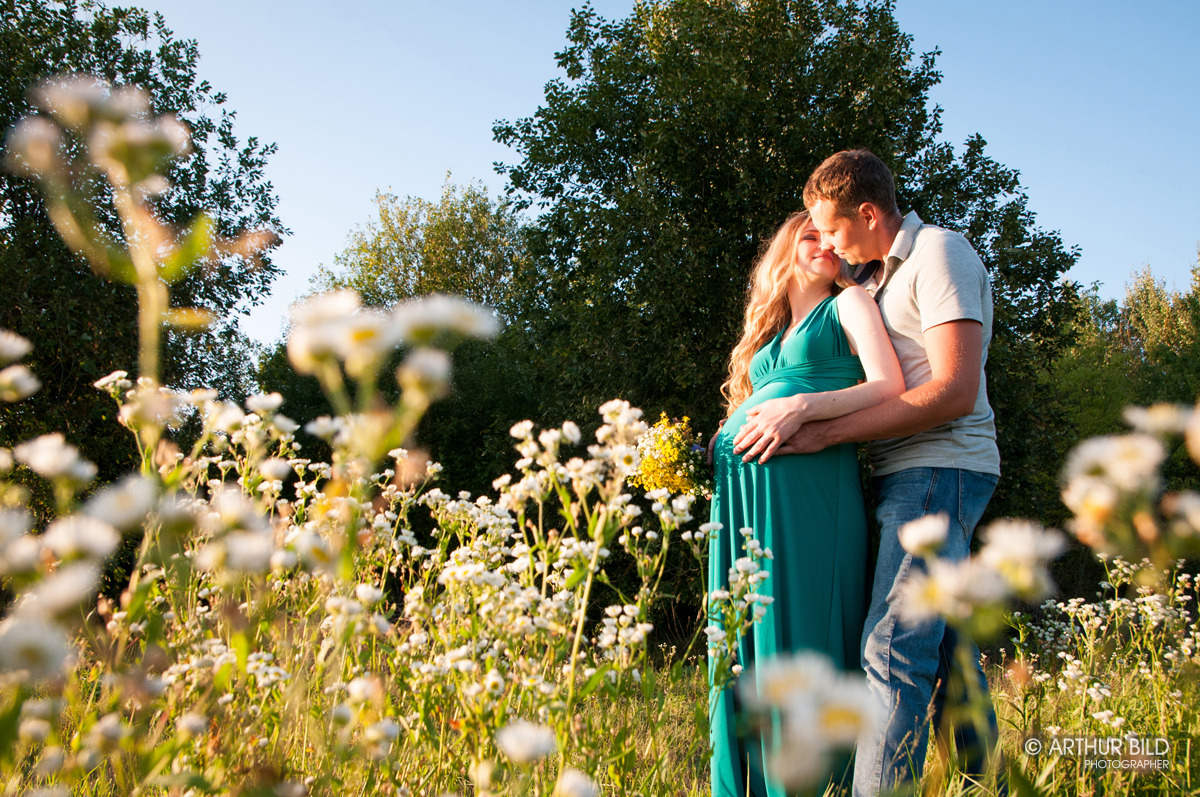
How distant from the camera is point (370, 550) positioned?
1838 millimetres

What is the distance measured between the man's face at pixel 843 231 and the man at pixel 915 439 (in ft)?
0.17

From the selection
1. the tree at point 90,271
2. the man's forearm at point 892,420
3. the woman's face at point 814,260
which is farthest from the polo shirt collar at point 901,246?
the tree at point 90,271

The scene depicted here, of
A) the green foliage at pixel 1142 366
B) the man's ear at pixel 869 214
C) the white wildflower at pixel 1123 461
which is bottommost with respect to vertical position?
the white wildflower at pixel 1123 461

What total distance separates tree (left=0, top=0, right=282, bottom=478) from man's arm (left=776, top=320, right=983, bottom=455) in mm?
7438

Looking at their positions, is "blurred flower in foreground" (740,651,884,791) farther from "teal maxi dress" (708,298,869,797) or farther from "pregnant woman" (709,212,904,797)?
"pregnant woman" (709,212,904,797)

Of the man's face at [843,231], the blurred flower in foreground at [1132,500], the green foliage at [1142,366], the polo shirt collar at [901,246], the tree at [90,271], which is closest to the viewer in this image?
the blurred flower in foreground at [1132,500]

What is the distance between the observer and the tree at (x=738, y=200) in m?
7.48

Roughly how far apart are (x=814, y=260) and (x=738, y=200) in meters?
5.01

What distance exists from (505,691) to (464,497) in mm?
822

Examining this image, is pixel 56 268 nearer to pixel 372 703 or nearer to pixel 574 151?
pixel 574 151

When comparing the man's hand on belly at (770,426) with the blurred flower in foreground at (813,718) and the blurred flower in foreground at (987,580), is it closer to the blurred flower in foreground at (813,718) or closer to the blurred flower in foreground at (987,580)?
the blurred flower in foreground at (987,580)

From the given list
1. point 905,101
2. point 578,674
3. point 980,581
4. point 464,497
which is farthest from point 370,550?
point 905,101

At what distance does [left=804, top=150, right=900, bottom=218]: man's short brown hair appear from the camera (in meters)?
2.48

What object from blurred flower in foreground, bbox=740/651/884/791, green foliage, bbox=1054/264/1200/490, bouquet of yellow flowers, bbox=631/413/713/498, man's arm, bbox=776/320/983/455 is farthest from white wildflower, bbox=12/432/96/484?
green foliage, bbox=1054/264/1200/490
